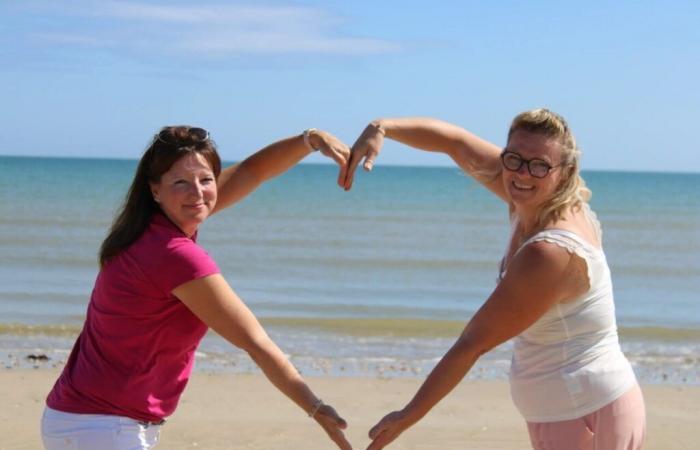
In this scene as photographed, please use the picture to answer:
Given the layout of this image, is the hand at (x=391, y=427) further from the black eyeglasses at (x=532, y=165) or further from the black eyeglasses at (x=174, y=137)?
the black eyeglasses at (x=174, y=137)

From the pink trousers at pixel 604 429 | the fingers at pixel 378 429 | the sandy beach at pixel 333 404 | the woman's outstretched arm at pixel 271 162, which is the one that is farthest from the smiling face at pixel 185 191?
the sandy beach at pixel 333 404

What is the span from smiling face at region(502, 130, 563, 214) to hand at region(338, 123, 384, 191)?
64 cm

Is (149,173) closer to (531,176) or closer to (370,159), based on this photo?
(370,159)

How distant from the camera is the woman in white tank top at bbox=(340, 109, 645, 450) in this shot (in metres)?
3.36

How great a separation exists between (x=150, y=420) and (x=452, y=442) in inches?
153

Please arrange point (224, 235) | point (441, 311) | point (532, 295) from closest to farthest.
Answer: point (532, 295) → point (441, 311) → point (224, 235)

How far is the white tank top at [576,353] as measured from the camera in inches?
134

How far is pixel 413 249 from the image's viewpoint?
21812 millimetres

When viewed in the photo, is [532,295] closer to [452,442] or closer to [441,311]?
[452,442]

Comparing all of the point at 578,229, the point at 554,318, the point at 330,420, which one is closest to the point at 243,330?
the point at 330,420

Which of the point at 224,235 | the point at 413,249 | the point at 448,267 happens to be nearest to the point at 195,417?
the point at 448,267

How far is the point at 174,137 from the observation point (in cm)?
351

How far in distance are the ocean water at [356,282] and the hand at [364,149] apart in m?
5.32

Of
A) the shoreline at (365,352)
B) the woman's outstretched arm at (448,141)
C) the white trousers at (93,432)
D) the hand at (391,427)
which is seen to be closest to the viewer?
the white trousers at (93,432)
